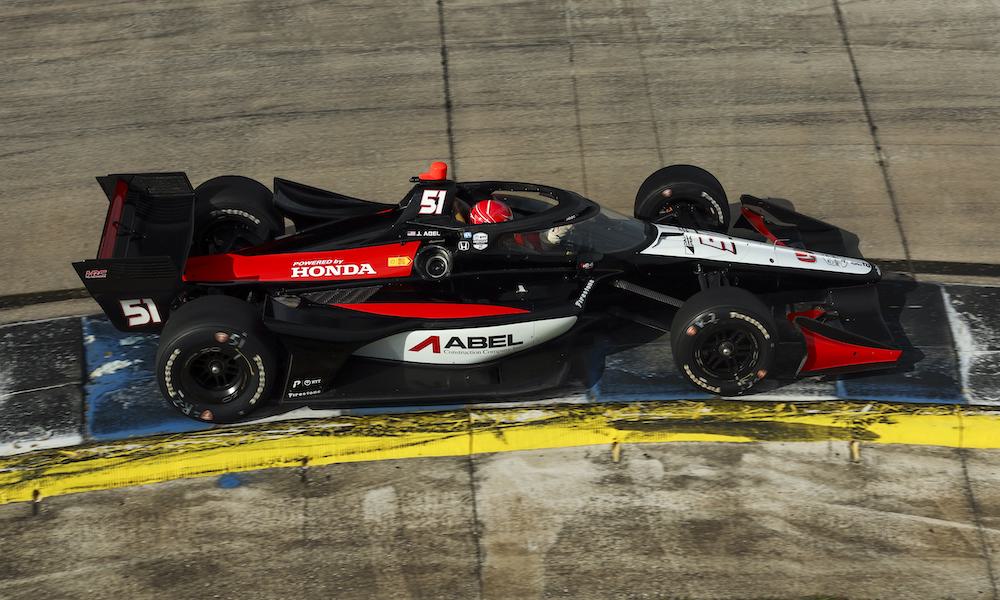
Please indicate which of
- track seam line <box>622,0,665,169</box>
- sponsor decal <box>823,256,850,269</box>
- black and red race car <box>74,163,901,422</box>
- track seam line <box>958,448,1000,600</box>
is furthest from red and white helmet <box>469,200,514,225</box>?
track seam line <box>958,448,1000,600</box>

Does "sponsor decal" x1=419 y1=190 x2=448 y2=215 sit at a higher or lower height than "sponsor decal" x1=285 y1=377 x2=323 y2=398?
higher

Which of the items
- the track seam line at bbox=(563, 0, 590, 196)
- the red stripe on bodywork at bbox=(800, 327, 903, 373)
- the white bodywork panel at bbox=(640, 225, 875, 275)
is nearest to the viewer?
the red stripe on bodywork at bbox=(800, 327, 903, 373)

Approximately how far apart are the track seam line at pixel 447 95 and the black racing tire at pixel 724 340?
3628 mm

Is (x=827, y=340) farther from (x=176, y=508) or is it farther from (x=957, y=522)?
(x=176, y=508)

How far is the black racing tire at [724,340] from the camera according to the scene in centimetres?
714

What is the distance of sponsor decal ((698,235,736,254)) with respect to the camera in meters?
7.86

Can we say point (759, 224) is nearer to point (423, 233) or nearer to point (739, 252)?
point (739, 252)

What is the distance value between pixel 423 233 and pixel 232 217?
180 cm

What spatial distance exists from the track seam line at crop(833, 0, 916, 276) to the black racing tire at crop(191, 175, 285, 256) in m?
5.59

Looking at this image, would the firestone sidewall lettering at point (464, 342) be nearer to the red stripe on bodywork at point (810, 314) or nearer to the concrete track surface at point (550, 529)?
the concrete track surface at point (550, 529)

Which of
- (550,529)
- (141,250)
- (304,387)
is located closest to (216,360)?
(304,387)

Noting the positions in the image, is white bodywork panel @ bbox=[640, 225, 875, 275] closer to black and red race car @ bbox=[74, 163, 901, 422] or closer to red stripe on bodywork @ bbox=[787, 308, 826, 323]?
black and red race car @ bbox=[74, 163, 901, 422]

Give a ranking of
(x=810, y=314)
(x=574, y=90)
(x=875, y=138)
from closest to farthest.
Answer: (x=810, y=314) → (x=875, y=138) → (x=574, y=90)

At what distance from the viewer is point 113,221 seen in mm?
7707
